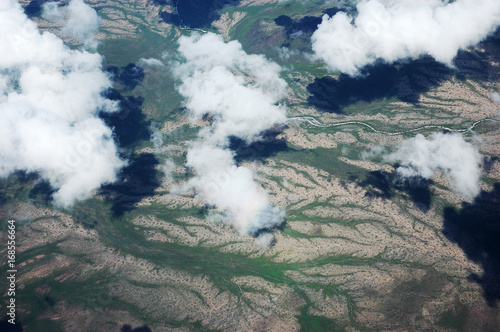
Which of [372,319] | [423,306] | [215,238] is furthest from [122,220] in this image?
[423,306]

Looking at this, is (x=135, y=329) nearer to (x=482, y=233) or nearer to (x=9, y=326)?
(x=9, y=326)

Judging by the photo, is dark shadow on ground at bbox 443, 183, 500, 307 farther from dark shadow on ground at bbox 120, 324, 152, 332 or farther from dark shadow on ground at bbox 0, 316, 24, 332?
dark shadow on ground at bbox 0, 316, 24, 332

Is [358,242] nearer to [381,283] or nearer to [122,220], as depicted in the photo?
[381,283]

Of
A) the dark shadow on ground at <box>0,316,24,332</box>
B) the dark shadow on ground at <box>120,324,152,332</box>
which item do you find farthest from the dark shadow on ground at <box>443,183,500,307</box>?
the dark shadow on ground at <box>0,316,24,332</box>

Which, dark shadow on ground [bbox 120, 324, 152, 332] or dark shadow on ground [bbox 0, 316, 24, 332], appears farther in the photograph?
dark shadow on ground [bbox 0, 316, 24, 332]

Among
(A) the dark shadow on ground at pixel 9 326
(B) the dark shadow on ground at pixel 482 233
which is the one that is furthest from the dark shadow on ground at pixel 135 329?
(B) the dark shadow on ground at pixel 482 233

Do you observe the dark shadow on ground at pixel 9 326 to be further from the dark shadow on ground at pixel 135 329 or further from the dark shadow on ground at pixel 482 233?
the dark shadow on ground at pixel 482 233

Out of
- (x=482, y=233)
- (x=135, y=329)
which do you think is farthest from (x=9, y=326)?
(x=482, y=233)

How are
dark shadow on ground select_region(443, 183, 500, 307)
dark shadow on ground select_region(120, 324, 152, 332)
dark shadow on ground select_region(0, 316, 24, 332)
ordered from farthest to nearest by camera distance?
dark shadow on ground select_region(443, 183, 500, 307) → dark shadow on ground select_region(0, 316, 24, 332) → dark shadow on ground select_region(120, 324, 152, 332)
